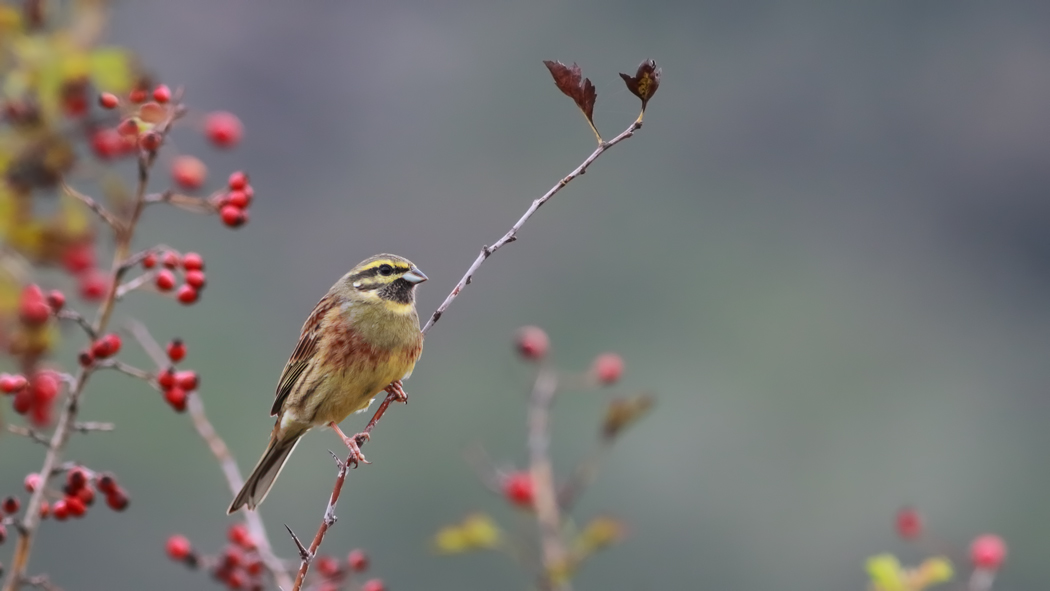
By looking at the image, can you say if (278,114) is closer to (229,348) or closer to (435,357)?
(435,357)

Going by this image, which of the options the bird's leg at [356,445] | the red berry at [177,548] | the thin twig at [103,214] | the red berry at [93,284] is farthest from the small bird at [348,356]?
the thin twig at [103,214]

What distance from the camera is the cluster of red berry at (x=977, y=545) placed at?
6.30 meters

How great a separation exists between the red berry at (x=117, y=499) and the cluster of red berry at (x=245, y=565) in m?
0.73

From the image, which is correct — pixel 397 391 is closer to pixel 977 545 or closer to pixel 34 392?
pixel 34 392

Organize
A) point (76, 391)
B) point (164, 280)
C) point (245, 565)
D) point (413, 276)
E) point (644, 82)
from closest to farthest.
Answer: point (76, 391) < point (644, 82) < point (164, 280) < point (245, 565) < point (413, 276)

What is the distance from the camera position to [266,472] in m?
6.45

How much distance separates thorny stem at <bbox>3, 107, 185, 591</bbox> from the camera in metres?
3.56

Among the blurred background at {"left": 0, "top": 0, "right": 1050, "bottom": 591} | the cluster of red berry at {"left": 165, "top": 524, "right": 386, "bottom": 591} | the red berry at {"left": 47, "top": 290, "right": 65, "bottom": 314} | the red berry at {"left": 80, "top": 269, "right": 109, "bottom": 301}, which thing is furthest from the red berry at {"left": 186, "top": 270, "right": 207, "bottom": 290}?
the blurred background at {"left": 0, "top": 0, "right": 1050, "bottom": 591}

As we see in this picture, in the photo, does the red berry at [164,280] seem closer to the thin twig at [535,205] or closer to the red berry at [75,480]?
the red berry at [75,480]

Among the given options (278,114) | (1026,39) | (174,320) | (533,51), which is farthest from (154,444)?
(1026,39)

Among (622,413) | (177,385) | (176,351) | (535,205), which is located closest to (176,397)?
(177,385)

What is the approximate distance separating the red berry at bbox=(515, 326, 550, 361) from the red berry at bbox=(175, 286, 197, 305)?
1.76 meters

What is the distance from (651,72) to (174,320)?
201 feet

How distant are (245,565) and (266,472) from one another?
120cm
